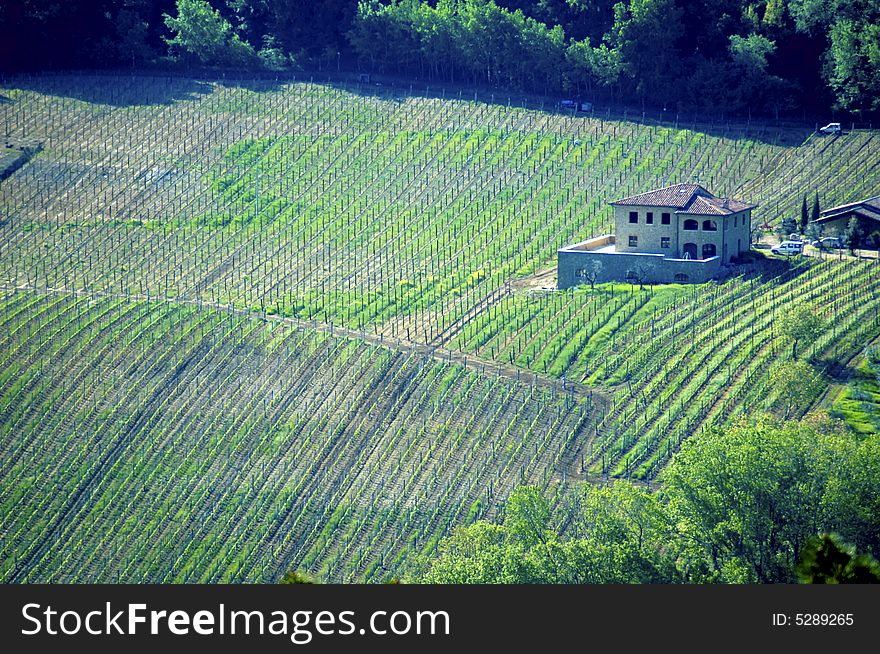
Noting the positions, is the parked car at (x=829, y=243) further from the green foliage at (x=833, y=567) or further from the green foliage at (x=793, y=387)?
the green foliage at (x=833, y=567)

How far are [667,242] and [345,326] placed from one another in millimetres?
18209

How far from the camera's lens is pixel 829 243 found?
307 ft

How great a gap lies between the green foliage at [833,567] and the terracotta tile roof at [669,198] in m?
46.1

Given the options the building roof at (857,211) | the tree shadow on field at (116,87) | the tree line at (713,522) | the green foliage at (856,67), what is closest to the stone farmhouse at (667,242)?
the building roof at (857,211)

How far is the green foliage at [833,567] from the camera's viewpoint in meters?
45.2

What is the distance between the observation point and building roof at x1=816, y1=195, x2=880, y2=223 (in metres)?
93.9

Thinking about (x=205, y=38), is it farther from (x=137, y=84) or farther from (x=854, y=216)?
(x=854, y=216)

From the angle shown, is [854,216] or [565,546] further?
[854,216]

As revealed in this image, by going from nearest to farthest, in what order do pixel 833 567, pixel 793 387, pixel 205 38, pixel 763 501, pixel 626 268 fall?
pixel 833 567
pixel 763 501
pixel 793 387
pixel 626 268
pixel 205 38

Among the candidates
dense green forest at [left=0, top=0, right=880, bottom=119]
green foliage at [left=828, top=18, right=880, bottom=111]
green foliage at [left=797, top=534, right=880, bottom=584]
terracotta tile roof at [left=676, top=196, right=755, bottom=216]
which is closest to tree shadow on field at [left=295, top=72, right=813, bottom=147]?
dense green forest at [left=0, top=0, right=880, bottom=119]

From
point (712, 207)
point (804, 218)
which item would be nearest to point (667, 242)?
point (712, 207)

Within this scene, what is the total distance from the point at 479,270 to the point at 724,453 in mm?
36990

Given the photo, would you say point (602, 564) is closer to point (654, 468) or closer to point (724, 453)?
point (724, 453)

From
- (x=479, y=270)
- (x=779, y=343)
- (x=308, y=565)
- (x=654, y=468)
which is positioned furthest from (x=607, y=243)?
(x=308, y=565)
